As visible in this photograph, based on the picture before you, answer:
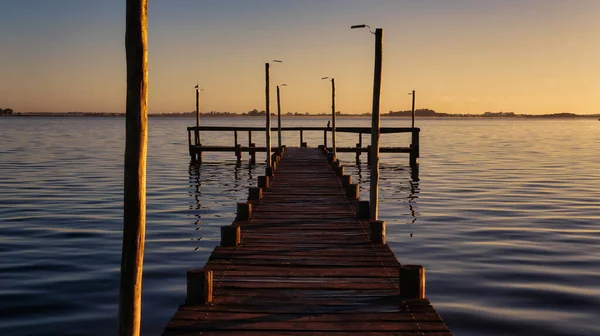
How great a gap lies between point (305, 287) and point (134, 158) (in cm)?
354

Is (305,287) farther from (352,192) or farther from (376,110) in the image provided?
(352,192)

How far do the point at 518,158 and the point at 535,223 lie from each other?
1317 inches

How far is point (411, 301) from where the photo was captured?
26.5 feet

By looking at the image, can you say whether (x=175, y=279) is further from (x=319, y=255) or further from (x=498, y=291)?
(x=498, y=291)

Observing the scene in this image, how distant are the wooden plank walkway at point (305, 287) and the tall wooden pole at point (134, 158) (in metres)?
0.93

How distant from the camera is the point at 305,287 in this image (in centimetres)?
874

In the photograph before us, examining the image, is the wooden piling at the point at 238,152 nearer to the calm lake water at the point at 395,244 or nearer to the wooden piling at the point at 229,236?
the calm lake water at the point at 395,244

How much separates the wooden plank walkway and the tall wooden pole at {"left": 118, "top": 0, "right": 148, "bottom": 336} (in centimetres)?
93

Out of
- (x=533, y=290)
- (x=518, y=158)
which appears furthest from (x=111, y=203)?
(x=518, y=158)

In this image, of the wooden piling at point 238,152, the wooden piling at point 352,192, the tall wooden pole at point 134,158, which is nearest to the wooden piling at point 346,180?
the wooden piling at point 352,192

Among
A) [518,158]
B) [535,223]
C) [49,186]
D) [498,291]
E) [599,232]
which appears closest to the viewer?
[498,291]

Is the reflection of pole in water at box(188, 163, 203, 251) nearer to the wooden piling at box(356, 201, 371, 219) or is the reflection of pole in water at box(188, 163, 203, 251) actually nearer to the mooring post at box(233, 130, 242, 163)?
the mooring post at box(233, 130, 242, 163)

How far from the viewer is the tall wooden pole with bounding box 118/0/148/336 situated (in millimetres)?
6027

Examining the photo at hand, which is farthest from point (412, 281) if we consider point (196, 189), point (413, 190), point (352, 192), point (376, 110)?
point (196, 189)
